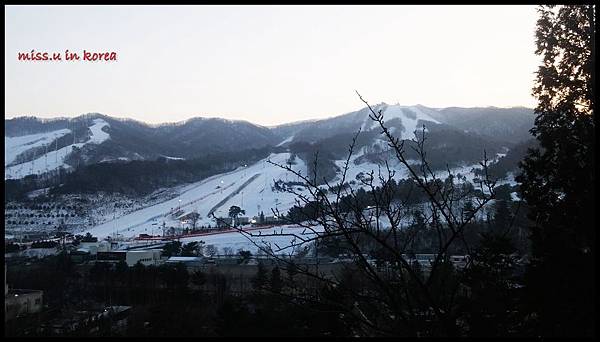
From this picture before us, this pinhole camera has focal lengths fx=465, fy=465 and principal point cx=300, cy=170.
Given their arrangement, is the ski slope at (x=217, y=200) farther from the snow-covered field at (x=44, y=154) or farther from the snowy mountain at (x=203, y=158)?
the snow-covered field at (x=44, y=154)

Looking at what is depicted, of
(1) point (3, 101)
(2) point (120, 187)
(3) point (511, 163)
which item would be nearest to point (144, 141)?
(2) point (120, 187)

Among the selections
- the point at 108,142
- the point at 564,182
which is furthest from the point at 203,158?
the point at 564,182

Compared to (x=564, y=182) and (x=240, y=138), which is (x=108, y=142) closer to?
(x=240, y=138)

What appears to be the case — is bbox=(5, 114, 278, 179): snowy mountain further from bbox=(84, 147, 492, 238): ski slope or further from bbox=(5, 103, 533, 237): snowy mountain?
bbox=(84, 147, 492, 238): ski slope

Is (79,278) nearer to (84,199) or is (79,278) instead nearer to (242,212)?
(242,212)

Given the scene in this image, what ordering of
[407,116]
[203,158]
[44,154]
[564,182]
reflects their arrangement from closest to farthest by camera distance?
1. [564,182]
2. [203,158]
3. [44,154]
4. [407,116]

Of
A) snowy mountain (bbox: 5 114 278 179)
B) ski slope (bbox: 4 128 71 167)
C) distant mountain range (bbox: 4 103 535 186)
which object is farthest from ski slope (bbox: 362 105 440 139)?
ski slope (bbox: 4 128 71 167)
